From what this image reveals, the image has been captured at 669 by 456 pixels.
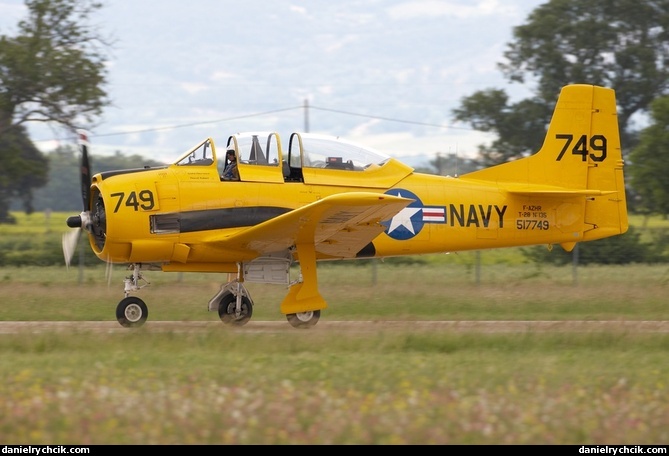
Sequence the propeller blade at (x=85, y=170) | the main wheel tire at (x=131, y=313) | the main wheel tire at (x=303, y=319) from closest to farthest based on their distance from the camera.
A: the main wheel tire at (x=131, y=313) → the propeller blade at (x=85, y=170) → the main wheel tire at (x=303, y=319)

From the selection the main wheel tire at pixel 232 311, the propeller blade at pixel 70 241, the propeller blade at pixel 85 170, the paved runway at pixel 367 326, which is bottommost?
the paved runway at pixel 367 326

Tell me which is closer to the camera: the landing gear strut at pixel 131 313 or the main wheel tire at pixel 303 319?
the landing gear strut at pixel 131 313

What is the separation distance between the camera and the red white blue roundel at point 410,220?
46.2ft

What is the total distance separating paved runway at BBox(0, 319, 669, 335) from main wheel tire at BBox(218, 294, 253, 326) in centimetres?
12

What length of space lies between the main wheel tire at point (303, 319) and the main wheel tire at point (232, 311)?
2.09 ft

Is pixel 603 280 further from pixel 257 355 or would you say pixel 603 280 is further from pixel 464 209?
pixel 257 355

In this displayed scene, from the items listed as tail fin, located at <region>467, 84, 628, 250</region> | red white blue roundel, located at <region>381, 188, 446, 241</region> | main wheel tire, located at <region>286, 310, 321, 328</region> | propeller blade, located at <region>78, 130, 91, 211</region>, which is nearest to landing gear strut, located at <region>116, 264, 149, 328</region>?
propeller blade, located at <region>78, 130, 91, 211</region>

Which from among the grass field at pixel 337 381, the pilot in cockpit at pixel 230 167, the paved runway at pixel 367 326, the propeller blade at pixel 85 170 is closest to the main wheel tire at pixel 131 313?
the paved runway at pixel 367 326

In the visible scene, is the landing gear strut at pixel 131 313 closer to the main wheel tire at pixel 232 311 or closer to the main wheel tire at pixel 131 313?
the main wheel tire at pixel 131 313

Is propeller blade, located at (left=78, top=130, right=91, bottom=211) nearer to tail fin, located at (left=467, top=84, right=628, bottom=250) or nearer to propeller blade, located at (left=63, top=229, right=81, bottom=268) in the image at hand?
propeller blade, located at (left=63, top=229, right=81, bottom=268)

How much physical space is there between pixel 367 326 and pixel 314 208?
2.44 metres
